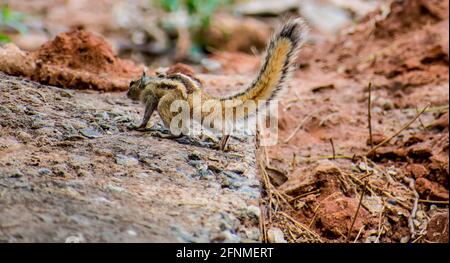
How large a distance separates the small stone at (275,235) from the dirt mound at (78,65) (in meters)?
2.09

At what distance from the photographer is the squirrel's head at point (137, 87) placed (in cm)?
519

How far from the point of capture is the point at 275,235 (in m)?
4.52

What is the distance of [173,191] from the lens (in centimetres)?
379

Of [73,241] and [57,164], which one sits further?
[57,164]

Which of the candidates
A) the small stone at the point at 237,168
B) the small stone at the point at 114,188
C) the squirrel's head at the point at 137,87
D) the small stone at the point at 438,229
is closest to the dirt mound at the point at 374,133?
the small stone at the point at 438,229

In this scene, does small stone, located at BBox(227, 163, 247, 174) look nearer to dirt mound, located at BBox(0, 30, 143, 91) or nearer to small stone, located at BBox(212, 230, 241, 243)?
small stone, located at BBox(212, 230, 241, 243)

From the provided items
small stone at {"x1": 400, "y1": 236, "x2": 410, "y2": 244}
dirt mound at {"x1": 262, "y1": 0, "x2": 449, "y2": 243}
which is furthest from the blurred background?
small stone at {"x1": 400, "y1": 236, "x2": 410, "y2": 244}

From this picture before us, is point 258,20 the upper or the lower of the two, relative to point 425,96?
upper

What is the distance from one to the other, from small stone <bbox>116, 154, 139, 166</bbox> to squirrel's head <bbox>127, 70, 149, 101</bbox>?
107 cm

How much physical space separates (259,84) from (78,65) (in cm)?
221

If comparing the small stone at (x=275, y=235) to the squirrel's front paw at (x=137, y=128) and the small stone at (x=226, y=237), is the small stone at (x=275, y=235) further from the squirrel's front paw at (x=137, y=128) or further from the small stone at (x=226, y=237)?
Answer: the squirrel's front paw at (x=137, y=128)
